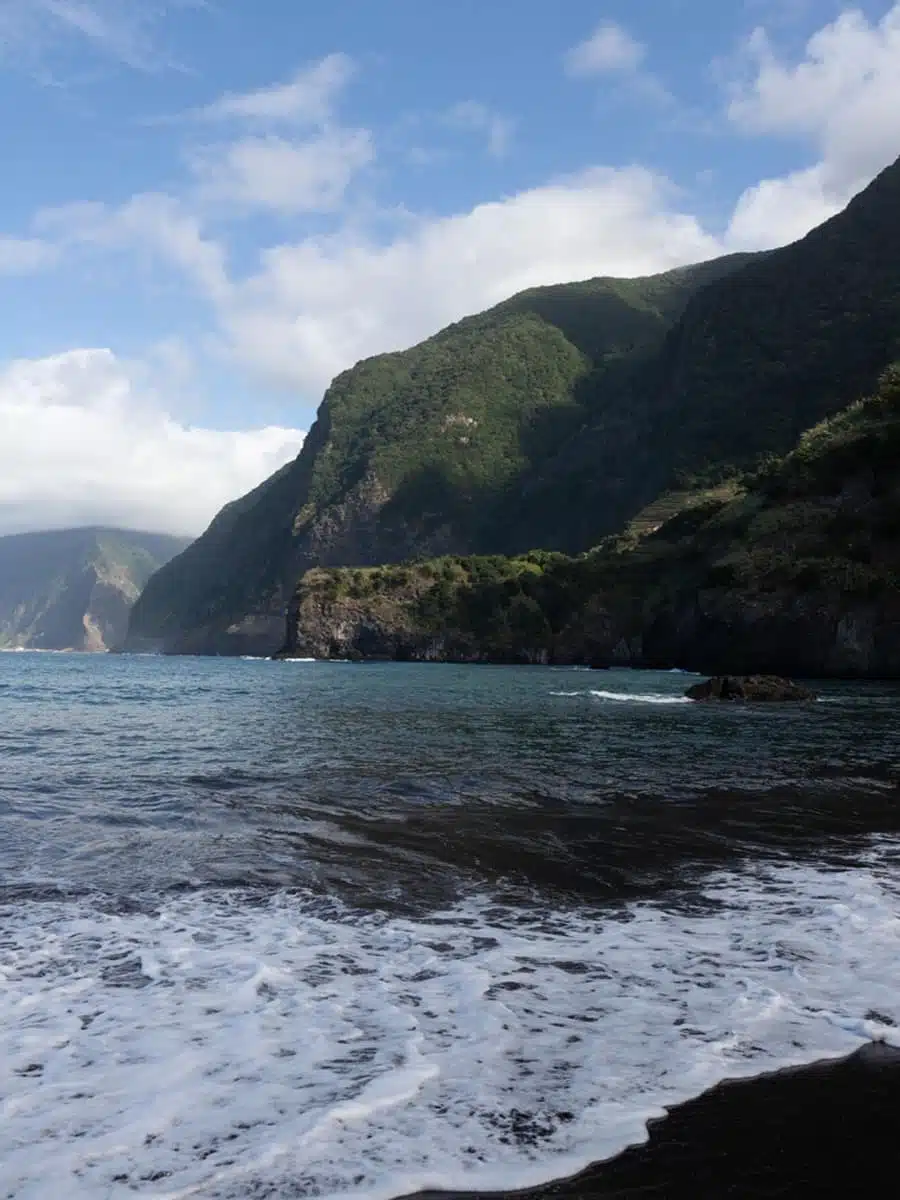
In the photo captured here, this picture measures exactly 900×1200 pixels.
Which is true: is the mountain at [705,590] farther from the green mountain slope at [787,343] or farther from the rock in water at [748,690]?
the rock in water at [748,690]

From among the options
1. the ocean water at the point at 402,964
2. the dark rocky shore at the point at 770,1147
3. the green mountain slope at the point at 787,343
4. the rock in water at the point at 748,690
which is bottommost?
the rock in water at the point at 748,690

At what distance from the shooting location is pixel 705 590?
8456cm

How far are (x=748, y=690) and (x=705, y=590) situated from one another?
1585 inches

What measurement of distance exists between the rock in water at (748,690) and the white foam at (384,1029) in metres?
37.8

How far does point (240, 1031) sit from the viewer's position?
19.7 ft

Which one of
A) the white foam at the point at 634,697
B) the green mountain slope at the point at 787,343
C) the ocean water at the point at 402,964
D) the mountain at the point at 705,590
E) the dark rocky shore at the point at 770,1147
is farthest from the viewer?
the green mountain slope at the point at 787,343

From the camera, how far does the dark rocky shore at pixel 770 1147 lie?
160 inches

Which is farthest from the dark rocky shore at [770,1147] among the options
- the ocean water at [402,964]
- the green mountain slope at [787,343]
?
the green mountain slope at [787,343]

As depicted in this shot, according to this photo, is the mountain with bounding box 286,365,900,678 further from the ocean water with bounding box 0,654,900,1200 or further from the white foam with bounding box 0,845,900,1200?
the white foam with bounding box 0,845,900,1200

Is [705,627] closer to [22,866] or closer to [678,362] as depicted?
[22,866]

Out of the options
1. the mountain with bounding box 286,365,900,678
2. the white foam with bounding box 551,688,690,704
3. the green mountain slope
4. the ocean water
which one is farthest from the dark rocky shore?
the green mountain slope

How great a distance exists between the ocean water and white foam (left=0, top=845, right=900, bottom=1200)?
25 mm

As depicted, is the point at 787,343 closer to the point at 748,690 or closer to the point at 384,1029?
the point at 748,690

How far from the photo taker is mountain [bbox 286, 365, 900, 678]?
72.7 m
